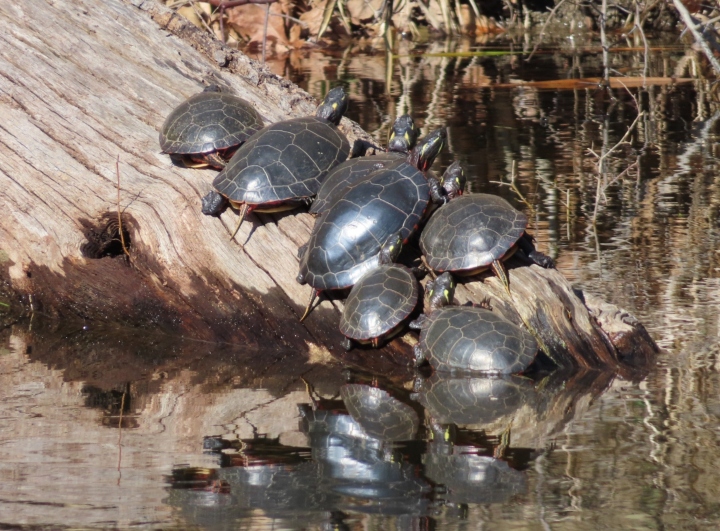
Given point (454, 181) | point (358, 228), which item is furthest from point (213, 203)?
point (454, 181)

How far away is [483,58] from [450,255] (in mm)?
8775

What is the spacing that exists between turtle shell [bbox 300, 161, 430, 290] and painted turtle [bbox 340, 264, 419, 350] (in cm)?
12

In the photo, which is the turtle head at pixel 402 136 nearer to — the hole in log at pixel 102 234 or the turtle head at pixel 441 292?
the turtle head at pixel 441 292

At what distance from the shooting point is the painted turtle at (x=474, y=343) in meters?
3.88

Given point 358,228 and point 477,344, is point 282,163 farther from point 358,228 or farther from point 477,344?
point 477,344

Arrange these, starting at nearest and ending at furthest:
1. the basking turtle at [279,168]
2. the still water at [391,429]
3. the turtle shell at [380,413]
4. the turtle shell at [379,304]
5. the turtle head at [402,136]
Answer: the still water at [391,429], the turtle shell at [380,413], the turtle shell at [379,304], the basking turtle at [279,168], the turtle head at [402,136]

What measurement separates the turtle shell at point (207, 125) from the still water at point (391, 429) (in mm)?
998

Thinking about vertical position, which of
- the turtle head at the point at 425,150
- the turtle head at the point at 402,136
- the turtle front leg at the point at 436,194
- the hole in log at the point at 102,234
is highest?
the turtle head at the point at 402,136

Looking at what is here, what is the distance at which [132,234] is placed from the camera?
4.66m

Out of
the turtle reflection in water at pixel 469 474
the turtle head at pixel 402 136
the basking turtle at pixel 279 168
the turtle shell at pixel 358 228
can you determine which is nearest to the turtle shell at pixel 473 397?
the turtle reflection in water at pixel 469 474

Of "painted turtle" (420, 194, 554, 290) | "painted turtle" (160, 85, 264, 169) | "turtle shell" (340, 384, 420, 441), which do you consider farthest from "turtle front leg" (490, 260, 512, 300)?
"painted turtle" (160, 85, 264, 169)

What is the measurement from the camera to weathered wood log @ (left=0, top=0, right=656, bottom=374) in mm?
4281

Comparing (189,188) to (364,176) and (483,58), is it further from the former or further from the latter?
(483,58)

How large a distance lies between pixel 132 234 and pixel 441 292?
1566mm
